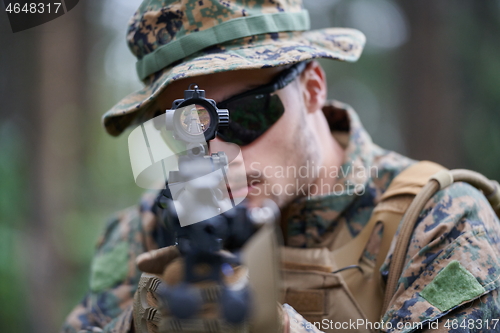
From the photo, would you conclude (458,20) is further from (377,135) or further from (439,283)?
(439,283)

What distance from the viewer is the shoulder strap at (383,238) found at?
1914 mm

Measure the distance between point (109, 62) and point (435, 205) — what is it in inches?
270

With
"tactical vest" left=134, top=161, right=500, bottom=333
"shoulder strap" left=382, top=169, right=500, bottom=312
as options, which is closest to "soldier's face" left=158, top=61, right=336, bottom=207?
"tactical vest" left=134, top=161, right=500, bottom=333

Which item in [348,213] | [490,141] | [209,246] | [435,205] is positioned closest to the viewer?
[209,246]

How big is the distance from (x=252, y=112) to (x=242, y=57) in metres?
0.26

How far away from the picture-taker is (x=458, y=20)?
605 centimetres

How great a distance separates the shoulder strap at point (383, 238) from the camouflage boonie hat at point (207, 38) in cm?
73

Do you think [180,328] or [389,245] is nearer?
[180,328]

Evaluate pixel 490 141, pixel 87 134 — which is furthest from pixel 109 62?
Result: pixel 490 141

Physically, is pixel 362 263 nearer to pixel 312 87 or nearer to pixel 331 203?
pixel 331 203

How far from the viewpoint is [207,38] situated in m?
1.97

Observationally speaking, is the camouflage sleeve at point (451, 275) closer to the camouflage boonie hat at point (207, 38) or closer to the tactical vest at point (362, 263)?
the tactical vest at point (362, 263)

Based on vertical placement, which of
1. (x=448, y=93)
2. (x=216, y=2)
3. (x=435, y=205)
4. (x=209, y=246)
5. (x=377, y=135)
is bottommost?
(x=377, y=135)

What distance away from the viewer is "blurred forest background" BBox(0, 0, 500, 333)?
5145mm
